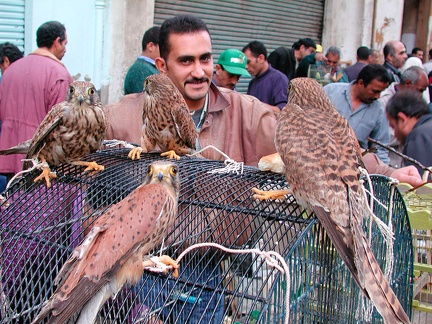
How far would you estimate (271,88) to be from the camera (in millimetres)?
6500

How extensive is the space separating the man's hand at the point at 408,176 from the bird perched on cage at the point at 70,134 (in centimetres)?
184

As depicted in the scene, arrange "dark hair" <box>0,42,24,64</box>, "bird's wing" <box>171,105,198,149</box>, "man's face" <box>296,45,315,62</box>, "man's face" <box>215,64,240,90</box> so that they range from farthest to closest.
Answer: "man's face" <box>296,45,315,62</box> → "man's face" <box>215,64,240,90</box> → "dark hair" <box>0,42,24,64</box> → "bird's wing" <box>171,105,198,149</box>

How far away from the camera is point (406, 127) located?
4.61m

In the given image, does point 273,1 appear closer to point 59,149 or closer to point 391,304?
point 59,149

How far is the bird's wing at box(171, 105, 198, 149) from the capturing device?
2.92 metres

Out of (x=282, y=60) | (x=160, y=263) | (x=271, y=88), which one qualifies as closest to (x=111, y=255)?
(x=160, y=263)

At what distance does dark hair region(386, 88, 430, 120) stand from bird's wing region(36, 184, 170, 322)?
3.23 meters

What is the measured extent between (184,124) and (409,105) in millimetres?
2466

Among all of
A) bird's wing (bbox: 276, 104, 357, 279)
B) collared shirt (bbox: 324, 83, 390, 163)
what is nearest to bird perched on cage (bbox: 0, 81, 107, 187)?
bird's wing (bbox: 276, 104, 357, 279)

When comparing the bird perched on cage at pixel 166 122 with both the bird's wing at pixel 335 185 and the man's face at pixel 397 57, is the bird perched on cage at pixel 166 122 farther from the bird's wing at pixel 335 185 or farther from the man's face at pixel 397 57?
the man's face at pixel 397 57

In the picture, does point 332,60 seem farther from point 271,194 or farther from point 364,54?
point 271,194

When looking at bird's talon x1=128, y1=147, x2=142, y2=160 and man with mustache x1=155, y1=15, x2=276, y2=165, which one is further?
man with mustache x1=155, y1=15, x2=276, y2=165

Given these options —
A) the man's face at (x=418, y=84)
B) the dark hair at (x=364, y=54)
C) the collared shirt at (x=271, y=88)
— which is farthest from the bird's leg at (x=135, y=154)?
the dark hair at (x=364, y=54)

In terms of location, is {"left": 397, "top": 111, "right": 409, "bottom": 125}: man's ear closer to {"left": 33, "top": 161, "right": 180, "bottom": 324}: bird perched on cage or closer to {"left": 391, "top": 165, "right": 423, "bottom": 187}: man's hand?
{"left": 391, "top": 165, "right": 423, "bottom": 187}: man's hand
